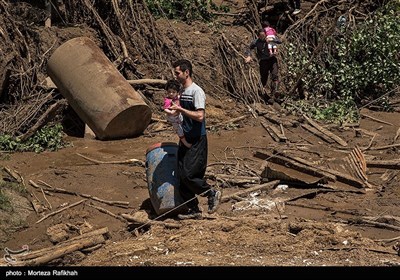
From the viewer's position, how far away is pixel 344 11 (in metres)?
17.5

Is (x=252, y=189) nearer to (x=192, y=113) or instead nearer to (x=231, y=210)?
(x=231, y=210)

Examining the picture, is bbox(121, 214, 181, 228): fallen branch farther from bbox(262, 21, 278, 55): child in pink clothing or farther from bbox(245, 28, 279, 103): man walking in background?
bbox(262, 21, 278, 55): child in pink clothing

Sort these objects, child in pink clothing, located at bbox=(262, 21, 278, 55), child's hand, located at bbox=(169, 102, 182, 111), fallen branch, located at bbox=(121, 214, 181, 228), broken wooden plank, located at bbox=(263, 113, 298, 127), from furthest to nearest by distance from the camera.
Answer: child in pink clothing, located at bbox=(262, 21, 278, 55)
broken wooden plank, located at bbox=(263, 113, 298, 127)
fallen branch, located at bbox=(121, 214, 181, 228)
child's hand, located at bbox=(169, 102, 182, 111)

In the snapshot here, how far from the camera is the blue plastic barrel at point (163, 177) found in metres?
8.99

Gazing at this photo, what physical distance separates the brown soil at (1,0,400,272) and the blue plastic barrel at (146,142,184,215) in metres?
0.22

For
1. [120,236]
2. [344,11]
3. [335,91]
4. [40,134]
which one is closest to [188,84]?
[120,236]

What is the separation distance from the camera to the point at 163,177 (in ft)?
30.1

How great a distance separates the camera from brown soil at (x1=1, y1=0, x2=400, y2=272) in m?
7.71

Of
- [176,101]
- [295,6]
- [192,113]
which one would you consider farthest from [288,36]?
[192,113]

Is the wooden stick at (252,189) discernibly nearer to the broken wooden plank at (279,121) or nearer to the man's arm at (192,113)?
the man's arm at (192,113)

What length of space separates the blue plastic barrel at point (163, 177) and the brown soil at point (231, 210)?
8.6 inches

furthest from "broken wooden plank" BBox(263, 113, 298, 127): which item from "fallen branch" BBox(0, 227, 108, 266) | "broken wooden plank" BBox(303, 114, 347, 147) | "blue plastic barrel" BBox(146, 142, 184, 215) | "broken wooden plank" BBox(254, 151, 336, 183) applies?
"fallen branch" BBox(0, 227, 108, 266)

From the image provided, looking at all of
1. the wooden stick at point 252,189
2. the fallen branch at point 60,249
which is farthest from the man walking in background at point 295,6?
the fallen branch at point 60,249
